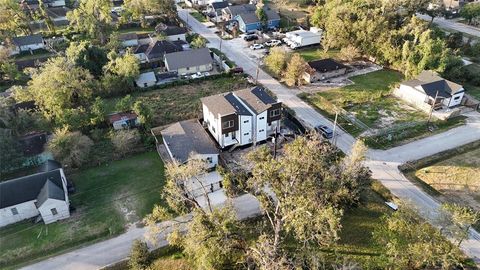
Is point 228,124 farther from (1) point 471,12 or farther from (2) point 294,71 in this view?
(1) point 471,12

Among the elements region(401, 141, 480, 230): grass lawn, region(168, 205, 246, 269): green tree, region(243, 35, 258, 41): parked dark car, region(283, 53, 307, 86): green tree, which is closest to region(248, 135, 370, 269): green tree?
region(168, 205, 246, 269): green tree

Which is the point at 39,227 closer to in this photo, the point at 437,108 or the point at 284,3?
the point at 437,108

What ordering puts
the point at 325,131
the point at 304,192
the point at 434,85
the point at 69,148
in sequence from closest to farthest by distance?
the point at 304,192 < the point at 69,148 < the point at 325,131 < the point at 434,85

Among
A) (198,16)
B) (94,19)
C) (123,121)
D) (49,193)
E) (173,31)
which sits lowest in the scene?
(123,121)

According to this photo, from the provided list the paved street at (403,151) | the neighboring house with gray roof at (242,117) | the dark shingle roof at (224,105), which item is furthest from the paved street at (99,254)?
the paved street at (403,151)

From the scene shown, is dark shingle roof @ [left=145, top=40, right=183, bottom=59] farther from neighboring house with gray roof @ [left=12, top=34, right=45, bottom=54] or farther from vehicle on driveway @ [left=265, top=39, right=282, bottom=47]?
neighboring house with gray roof @ [left=12, top=34, right=45, bottom=54]

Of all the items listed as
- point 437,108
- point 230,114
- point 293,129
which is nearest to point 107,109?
point 230,114

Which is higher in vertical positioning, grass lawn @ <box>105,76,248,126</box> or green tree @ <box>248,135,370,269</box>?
green tree @ <box>248,135,370,269</box>

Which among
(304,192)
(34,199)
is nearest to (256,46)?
(304,192)
